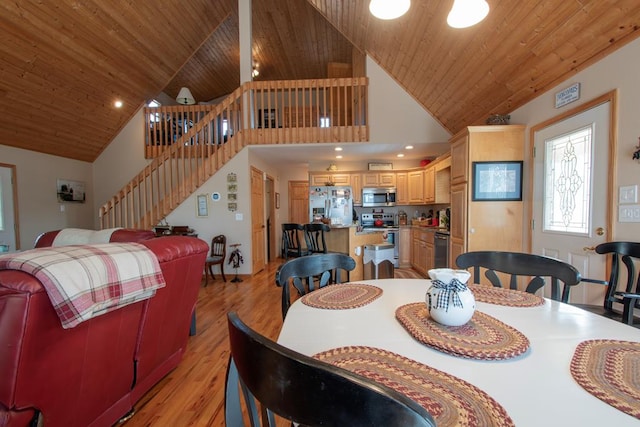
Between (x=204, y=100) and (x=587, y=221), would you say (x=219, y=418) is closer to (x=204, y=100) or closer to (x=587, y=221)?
(x=587, y=221)

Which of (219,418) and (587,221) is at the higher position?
(587,221)

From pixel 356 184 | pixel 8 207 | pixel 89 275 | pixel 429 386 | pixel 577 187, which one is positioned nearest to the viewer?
pixel 429 386

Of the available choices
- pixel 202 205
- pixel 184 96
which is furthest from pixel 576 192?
pixel 184 96

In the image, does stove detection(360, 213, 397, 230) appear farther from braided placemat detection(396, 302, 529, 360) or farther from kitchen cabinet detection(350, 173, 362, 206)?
braided placemat detection(396, 302, 529, 360)

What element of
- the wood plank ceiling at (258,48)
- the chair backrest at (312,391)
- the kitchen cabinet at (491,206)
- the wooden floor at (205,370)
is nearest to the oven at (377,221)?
the wood plank ceiling at (258,48)

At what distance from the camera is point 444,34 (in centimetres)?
325

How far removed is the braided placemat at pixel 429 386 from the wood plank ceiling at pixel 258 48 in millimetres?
2835

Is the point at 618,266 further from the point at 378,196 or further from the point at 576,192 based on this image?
the point at 378,196

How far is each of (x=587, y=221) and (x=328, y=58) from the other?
6692mm

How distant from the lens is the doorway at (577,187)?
7.55 feet

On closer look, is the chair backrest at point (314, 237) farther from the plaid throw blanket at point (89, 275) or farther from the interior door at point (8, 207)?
the interior door at point (8, 207)

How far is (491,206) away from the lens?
3.35 metres

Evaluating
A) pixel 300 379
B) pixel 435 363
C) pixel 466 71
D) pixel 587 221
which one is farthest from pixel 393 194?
pixel 300 379

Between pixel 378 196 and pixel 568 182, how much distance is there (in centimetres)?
382
